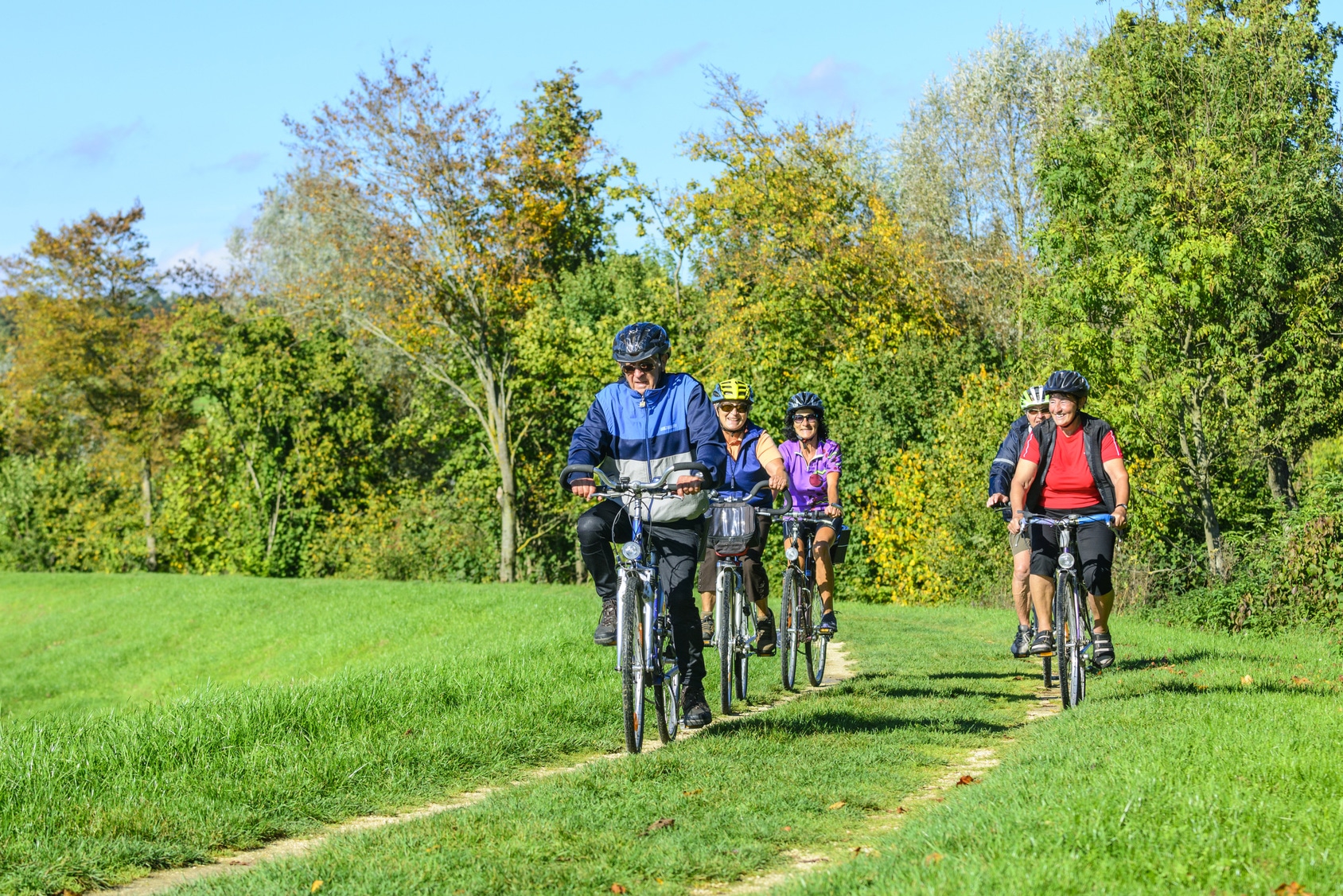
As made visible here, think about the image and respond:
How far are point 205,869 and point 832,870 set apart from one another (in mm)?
2784

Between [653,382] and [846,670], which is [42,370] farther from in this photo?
[653,382]

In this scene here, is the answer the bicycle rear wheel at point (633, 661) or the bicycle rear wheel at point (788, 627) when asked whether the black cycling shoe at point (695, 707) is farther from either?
the bicycle rear wheel at point (788, 627)

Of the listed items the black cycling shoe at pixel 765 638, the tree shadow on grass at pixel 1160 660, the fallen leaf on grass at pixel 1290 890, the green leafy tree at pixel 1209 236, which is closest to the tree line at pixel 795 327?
the green leafy tree at pixel 1209 236

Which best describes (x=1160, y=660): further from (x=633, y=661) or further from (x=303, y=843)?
(x=303, y=843)

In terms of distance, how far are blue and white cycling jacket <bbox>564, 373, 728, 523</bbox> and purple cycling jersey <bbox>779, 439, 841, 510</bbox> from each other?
308cm

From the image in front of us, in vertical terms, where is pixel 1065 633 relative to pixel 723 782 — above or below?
above

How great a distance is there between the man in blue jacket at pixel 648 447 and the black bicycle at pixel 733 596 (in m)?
0.74

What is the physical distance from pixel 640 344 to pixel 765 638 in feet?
11.5

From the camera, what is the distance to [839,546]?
1091 cm

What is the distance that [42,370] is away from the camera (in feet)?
136

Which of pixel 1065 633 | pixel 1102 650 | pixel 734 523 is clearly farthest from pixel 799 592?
pixel 1102 650

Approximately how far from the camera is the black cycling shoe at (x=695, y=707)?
7.93 m

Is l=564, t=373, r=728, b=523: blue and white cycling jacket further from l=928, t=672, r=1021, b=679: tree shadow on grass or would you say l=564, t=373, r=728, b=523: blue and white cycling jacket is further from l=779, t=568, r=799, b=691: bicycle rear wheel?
l=928, t=672, r=1021, b=679: tree shadow on grass

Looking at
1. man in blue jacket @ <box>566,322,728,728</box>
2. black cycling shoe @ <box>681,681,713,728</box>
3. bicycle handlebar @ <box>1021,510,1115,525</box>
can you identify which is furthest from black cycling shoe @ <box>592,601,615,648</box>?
bicycle handlebar @ <box>1021,510,1115,525</box>
